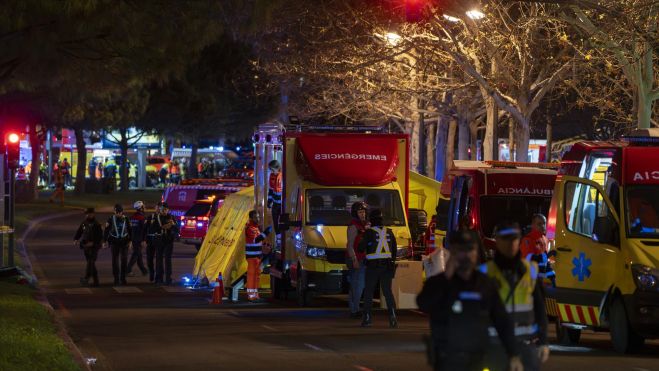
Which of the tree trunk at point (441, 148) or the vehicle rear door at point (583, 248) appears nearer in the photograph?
the vehicle rear door at point (583, 248)

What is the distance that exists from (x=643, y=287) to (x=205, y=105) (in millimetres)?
55421

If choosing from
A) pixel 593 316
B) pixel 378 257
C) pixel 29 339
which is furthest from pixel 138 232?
pixel 593 316

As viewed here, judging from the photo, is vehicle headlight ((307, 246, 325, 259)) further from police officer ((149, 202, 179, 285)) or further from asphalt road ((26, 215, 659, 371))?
police officer ((149, 202, 179, 285))

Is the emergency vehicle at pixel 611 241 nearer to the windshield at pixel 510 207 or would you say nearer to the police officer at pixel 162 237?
the windshield at pixel 510 207

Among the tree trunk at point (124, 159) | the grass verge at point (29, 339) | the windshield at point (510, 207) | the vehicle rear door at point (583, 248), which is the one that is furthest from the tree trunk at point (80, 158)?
the vehicle rear door at point (583, 248)

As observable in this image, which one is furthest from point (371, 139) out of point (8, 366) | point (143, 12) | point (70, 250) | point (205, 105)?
point (205, 105)

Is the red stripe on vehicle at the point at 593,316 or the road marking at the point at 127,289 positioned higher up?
the red stripe on vehicle at the point at 593,316

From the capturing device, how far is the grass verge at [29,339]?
14.1m

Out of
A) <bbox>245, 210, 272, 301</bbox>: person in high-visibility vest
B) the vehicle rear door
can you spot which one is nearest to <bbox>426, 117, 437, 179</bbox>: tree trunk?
<bbox>245, 210, 272, 301</bbox>: person in high-visibility vest

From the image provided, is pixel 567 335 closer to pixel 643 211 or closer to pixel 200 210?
pixel 643 211

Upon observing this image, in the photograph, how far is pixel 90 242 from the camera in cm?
2869

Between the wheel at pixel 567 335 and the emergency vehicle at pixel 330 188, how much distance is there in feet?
17.4

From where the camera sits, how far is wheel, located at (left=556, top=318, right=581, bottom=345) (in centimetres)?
1783

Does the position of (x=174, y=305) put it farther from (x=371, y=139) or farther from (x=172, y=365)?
(x=172, y=365)
